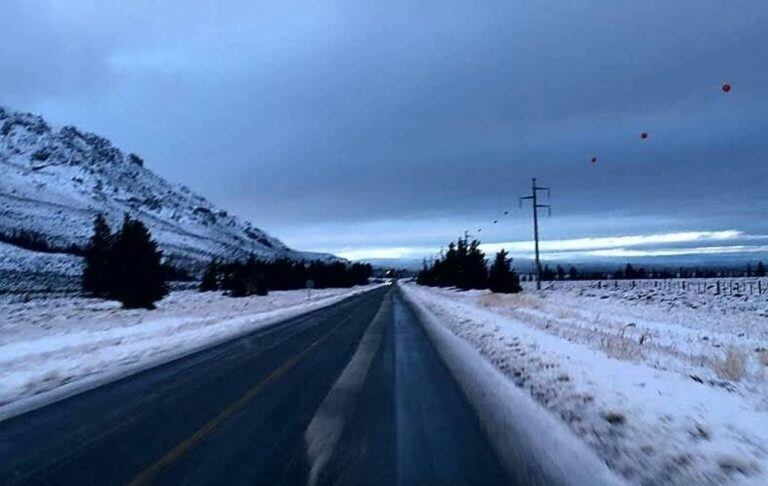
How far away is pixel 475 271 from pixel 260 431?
239 ft

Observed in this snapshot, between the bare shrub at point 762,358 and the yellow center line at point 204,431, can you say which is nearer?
the yellow center line at point 204,431

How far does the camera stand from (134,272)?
47.8m

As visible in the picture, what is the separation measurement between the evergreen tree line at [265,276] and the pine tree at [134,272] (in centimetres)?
2668

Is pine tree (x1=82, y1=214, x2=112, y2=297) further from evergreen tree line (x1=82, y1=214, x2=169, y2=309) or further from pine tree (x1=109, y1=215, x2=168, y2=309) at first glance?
pine tree (x1=109, y1=215, x2=168, y2=309)

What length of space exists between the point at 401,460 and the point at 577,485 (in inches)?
73.0

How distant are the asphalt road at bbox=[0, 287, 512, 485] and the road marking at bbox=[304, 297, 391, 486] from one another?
18 mm

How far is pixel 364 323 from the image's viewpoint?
31875 mm

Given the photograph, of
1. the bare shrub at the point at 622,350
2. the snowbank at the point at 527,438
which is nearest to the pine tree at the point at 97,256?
the bare shrub at the point at 622,350

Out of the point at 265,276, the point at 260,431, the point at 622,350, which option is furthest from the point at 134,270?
the point at 260,431

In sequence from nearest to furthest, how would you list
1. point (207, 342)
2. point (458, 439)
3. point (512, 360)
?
point (458, 439) < point (512, 360) < point (207, 342)

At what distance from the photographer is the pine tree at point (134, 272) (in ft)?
156

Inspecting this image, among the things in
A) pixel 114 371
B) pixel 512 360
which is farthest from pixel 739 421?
pixel 114 371

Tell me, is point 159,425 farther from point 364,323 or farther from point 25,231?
point 25,231

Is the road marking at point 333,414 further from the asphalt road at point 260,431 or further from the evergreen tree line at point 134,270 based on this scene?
the evergreen tree line at point 134,270
